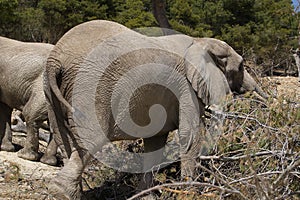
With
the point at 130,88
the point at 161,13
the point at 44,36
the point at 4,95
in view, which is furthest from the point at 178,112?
the point at 44,36

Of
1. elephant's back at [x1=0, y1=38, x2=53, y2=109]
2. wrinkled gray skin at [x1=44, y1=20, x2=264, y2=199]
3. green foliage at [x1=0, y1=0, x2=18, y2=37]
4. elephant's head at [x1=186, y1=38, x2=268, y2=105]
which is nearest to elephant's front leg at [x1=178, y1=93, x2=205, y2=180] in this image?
wrinkled gray skin at [x1=44, y1=20, x2=264, y2=199]

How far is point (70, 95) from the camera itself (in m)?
4.04

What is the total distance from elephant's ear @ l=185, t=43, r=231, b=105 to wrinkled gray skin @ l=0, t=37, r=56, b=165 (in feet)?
6.63

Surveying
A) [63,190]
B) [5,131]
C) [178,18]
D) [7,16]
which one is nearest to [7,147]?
[5,131]

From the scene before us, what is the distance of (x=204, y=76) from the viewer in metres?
4.47

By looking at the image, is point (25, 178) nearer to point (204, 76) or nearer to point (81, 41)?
point (81, 41)

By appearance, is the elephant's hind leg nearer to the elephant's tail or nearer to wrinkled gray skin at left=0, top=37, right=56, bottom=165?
wrinkled gray skin at left=0, top=37, right=56, bottom=165

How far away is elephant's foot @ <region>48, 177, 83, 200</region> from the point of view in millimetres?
4082

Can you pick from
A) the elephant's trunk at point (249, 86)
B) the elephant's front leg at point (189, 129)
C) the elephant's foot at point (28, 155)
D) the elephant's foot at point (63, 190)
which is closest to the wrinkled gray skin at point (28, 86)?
the elephant's foot at point (28, 155)

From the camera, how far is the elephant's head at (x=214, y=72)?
4441mm

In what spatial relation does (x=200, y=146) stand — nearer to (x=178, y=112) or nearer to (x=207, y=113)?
(x=178, y=112)

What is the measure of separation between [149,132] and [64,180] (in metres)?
0.91

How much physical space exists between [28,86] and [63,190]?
7.04 ft

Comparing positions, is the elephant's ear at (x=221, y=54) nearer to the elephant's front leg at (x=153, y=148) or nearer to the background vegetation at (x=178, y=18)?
the elephant's front leg at (x=153, y=148)
